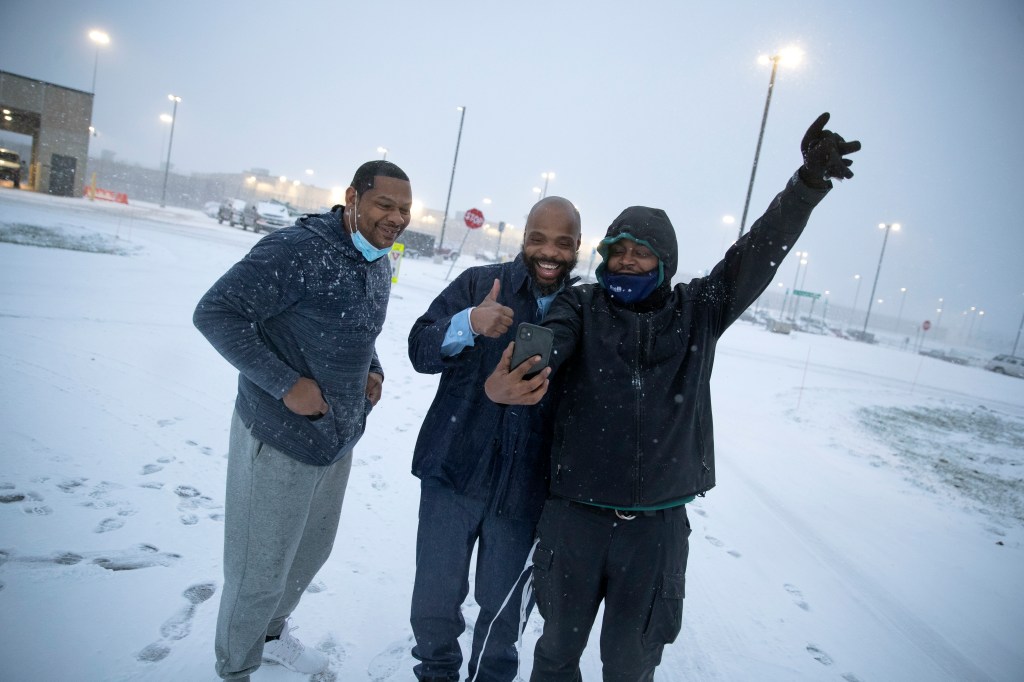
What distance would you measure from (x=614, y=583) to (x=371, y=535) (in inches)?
87.0

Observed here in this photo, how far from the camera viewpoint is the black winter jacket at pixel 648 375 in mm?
1877

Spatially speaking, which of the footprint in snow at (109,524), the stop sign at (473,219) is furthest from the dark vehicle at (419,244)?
the footprint in snow at (109,524)

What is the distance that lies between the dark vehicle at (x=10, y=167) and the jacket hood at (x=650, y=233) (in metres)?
37.5

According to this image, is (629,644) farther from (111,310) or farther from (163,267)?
(163,267)

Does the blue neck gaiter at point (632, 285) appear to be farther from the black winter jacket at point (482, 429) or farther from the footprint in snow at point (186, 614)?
the footprint in snow at point (186, 614)

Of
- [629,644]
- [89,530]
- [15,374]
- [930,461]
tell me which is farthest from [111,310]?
[930,461]

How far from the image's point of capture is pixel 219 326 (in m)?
A: 1.77

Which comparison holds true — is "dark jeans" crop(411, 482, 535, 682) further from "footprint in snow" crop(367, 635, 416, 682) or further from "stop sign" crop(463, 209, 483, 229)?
"stop sign" crop(463, 209, 483, 229)

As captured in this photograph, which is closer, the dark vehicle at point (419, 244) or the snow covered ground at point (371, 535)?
the snow covered ground at point (371, 535)

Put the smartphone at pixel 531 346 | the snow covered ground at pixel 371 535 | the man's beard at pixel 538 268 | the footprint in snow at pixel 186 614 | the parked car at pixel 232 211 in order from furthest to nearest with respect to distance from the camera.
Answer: the parked car at pixel 232 211 < the snow covered ground at pixel 371 535 < the footprint in snow at pixel 186 614 < the man's beard at pixel 538 268 < the smartphone at pixel 531 346

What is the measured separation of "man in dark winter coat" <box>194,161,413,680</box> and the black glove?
5.38ft

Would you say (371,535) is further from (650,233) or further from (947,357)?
(947,357)

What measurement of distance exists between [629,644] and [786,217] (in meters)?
1.78

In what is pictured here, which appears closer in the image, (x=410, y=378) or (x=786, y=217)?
(x=786, y=217)
